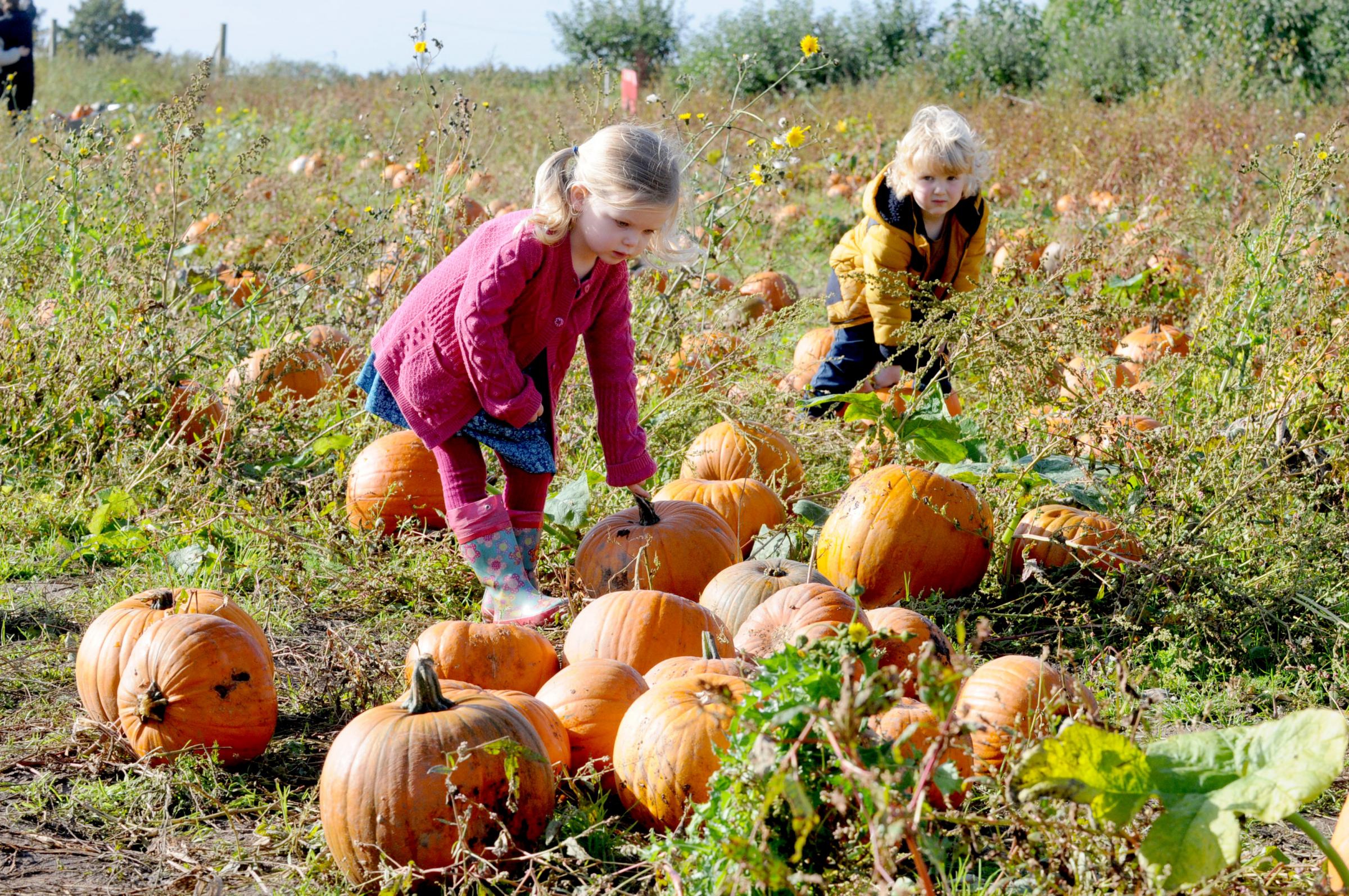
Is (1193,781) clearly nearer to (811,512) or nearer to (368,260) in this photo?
(811,512)

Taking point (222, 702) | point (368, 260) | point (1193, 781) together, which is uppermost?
point (368, 260)

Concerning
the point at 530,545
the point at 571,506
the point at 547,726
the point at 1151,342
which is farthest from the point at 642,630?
the point at 1151,342

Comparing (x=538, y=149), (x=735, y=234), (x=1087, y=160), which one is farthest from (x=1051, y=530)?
(x=538, y=149)

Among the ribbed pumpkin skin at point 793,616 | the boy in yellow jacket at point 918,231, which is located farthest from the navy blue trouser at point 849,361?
the ribbed pumpkin skin at point 793,616

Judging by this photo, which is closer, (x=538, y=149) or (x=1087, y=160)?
(x=1087, y=160)

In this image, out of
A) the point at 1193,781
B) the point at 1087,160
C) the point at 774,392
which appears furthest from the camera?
the point at 1087,160

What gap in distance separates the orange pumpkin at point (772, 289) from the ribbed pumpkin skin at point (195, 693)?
4.40m

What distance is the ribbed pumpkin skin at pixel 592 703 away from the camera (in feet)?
7.77

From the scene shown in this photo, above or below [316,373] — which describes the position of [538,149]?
above

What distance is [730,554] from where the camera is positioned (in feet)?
11.1

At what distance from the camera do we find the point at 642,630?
8.87 feet

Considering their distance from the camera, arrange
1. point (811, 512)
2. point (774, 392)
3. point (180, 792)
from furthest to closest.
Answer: point (774, 392)
point (811, 512)
point (180, 792)

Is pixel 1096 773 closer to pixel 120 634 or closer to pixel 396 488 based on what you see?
pixel 120 634

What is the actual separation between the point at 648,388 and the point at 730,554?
134cm
